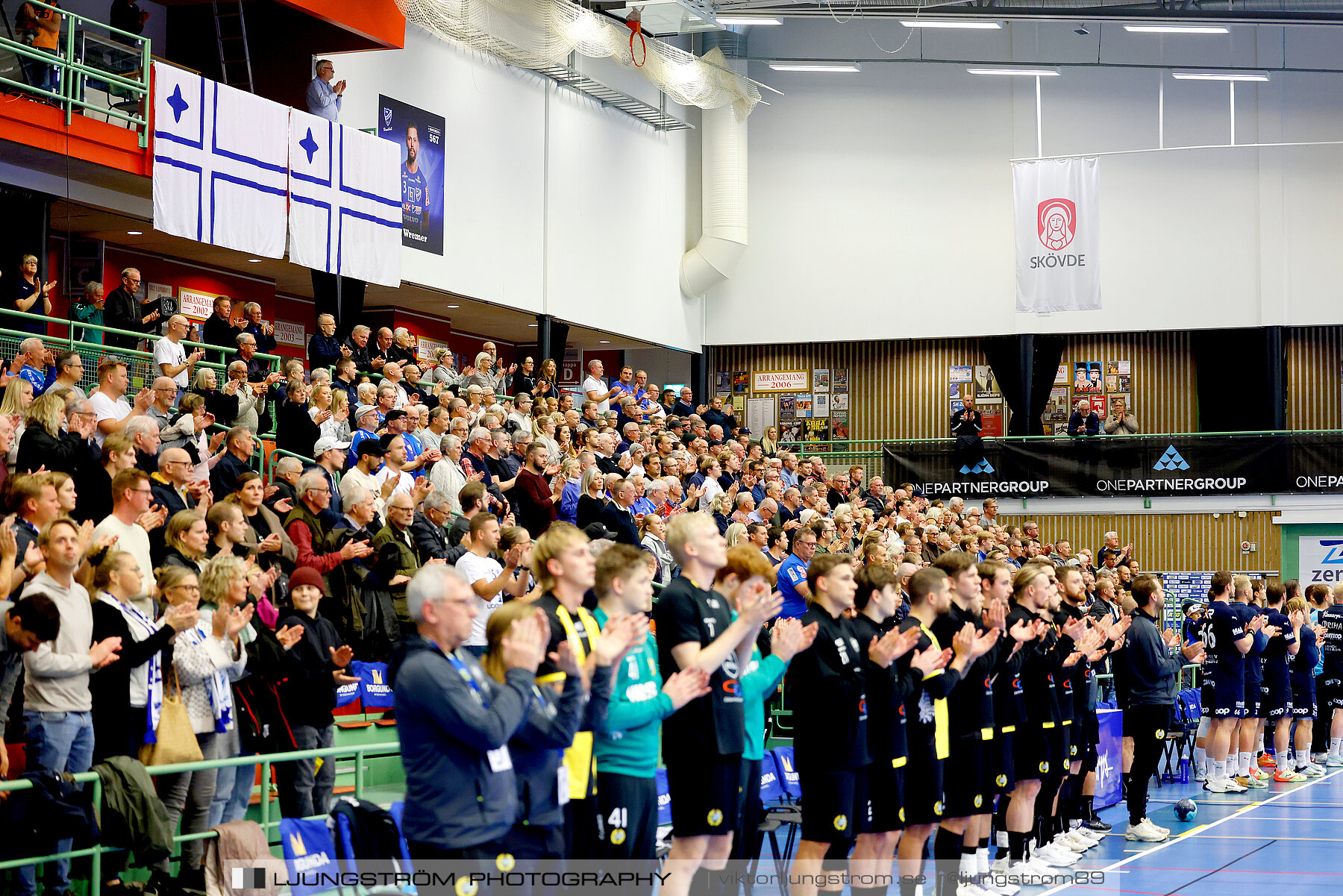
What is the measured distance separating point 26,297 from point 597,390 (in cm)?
797

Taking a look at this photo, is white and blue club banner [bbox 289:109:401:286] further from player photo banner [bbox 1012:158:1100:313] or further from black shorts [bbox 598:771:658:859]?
black shorts [bbox 598:771:658:859]

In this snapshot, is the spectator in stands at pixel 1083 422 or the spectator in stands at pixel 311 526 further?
the spectator in stands at pixel 1083 422

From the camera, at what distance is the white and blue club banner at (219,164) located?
1429 centimetres

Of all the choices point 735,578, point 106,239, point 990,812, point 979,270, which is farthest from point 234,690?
point 979,270

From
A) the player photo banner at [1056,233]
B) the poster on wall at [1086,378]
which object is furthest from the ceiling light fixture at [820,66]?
the poster on wall at [1086,378]

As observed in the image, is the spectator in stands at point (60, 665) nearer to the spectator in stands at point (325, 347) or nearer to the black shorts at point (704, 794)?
the black shorts at point (704, 794)

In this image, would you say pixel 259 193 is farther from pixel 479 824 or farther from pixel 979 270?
pixel 979 270

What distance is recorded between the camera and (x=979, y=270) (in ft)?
90.3

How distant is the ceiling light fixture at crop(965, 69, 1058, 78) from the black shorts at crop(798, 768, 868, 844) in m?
22.0

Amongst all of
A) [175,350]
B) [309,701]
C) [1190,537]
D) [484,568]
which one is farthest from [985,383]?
[309,701]

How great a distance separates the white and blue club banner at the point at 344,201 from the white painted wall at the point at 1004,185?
11.6 meters

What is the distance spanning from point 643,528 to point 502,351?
527 inches

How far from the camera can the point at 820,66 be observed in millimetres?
25828

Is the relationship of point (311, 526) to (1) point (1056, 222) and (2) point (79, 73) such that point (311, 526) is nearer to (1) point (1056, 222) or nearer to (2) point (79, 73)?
(2) point (79, 73)
